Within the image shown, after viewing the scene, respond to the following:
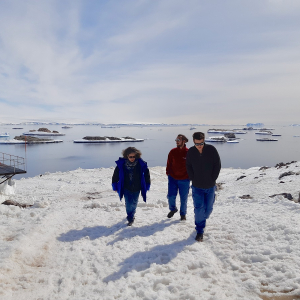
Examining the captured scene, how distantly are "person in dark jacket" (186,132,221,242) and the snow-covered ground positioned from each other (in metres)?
0.55

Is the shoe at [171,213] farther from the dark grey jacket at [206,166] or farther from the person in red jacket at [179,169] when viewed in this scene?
the dark grey jacket at [206,166]

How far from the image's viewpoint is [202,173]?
3959mm

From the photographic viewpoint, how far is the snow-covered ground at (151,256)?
2.77 meters

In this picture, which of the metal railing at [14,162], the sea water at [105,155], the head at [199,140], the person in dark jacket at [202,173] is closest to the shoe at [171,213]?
the person in dark jacket at [202,173]

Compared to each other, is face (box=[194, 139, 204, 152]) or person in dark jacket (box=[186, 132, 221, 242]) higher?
face (box=[194, 139, 204, 152])

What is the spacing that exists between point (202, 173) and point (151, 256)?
1.68 meters

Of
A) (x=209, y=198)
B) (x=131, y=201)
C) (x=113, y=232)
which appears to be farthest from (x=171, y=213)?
(x=209, y=198)

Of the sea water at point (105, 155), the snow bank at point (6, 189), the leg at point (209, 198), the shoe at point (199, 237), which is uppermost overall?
the leg at point (209, 198)

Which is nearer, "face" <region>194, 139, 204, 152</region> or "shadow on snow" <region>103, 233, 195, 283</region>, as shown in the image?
"shadow on snow" <region>103, 233, 195, 283</region>

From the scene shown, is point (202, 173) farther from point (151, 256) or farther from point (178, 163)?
point (151, 256)

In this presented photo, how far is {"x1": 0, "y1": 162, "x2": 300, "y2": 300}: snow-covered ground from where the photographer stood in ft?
9.10

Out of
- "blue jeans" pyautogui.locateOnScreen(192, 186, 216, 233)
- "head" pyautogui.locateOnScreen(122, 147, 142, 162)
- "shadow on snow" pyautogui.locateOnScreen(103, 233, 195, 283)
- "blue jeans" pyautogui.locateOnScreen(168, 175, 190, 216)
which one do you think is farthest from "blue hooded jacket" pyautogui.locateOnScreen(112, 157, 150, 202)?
"shadow on snow" pyautogui.locateOnScreen(103, 233, 195, 283)

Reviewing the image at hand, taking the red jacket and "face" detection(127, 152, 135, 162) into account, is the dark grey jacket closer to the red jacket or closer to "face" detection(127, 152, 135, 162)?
the red jacket

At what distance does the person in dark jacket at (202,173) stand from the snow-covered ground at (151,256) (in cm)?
55
